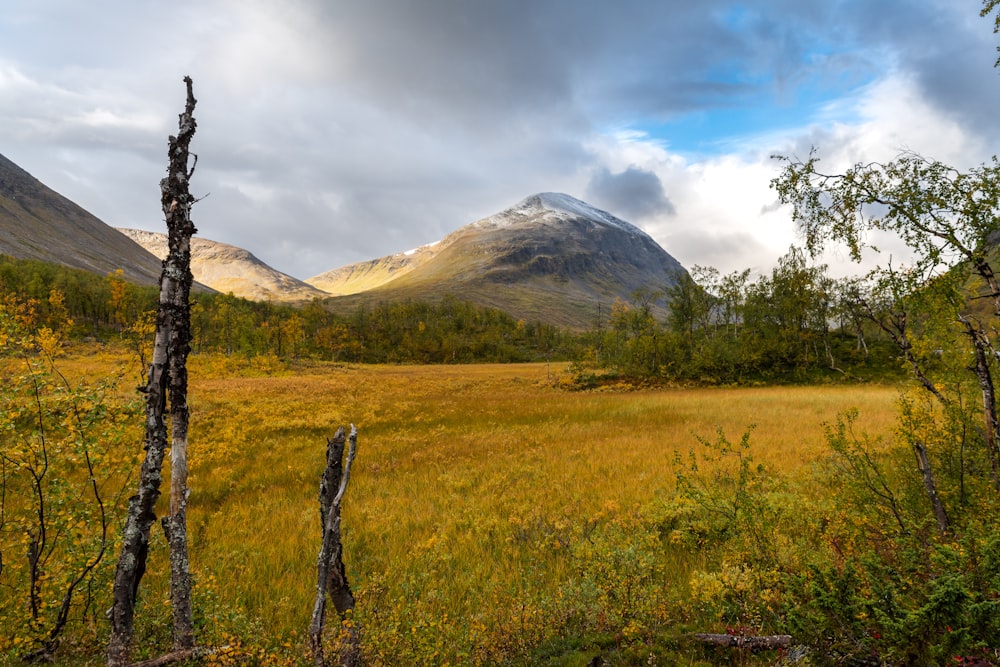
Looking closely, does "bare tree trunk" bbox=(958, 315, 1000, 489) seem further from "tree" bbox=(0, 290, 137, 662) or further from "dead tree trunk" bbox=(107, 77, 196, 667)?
"tree" bbox=(0, 290, 137, 662)

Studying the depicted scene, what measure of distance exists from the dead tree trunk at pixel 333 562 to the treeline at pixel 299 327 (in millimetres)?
76720

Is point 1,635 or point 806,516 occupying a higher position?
point 806,516

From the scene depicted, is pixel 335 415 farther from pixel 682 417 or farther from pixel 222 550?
pixel 682 417

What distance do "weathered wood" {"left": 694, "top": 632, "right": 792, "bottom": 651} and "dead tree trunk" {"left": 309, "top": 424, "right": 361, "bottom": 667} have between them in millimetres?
3899

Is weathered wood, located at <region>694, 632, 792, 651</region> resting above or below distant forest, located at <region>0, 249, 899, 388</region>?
below

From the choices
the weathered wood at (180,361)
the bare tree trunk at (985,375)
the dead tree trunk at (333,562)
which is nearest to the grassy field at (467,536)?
the dead tree trunk at (333,562)

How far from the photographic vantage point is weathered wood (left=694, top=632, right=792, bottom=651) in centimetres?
430

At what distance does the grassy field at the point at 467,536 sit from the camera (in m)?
4.98

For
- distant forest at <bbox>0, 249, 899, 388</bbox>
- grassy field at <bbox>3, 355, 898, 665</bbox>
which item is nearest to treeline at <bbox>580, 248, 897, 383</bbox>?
distant forest at <bbox>0, 249, 899, 388</bbox>

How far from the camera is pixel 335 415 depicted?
2377 centimetres

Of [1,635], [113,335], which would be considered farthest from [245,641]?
[113,335]

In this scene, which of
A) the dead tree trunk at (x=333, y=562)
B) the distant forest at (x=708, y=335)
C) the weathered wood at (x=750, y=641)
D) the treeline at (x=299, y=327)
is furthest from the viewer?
the treeline at (x=299, y=327)

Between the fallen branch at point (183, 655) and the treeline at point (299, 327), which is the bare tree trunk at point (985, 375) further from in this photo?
the treeline at point (299, 327)

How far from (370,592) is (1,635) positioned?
423cm
